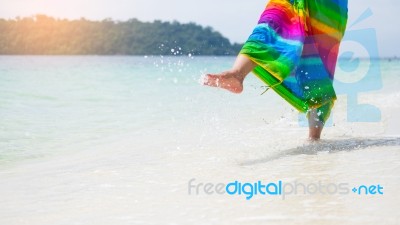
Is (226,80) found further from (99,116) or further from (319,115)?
(99,116)

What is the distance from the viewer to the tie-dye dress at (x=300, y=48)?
3178 mm

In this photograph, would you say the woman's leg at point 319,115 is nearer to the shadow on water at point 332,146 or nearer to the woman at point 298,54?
the woman at point 298,54

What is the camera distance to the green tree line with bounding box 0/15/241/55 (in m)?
51.6

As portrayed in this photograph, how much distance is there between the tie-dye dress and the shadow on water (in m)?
0.20

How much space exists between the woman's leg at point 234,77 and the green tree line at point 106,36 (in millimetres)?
47815

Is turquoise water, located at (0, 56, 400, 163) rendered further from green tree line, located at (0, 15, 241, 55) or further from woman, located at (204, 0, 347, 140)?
green tree line, located at (0, 15, 241, 55)

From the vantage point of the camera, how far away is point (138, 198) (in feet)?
7.60

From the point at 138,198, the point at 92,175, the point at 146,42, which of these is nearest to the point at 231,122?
the point at 92,175

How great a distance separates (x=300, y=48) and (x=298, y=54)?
5 centimetres

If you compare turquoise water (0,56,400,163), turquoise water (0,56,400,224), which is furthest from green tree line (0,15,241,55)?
turquoise water (0,56,400,224)

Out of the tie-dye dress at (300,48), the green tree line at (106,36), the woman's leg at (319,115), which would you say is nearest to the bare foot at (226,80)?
the tie-dye dress at (300,48)

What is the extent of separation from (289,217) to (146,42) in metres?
55.0

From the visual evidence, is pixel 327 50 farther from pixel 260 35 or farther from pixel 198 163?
pixel 198 163

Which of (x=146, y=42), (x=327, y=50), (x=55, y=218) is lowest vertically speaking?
(x=55, y=218)
